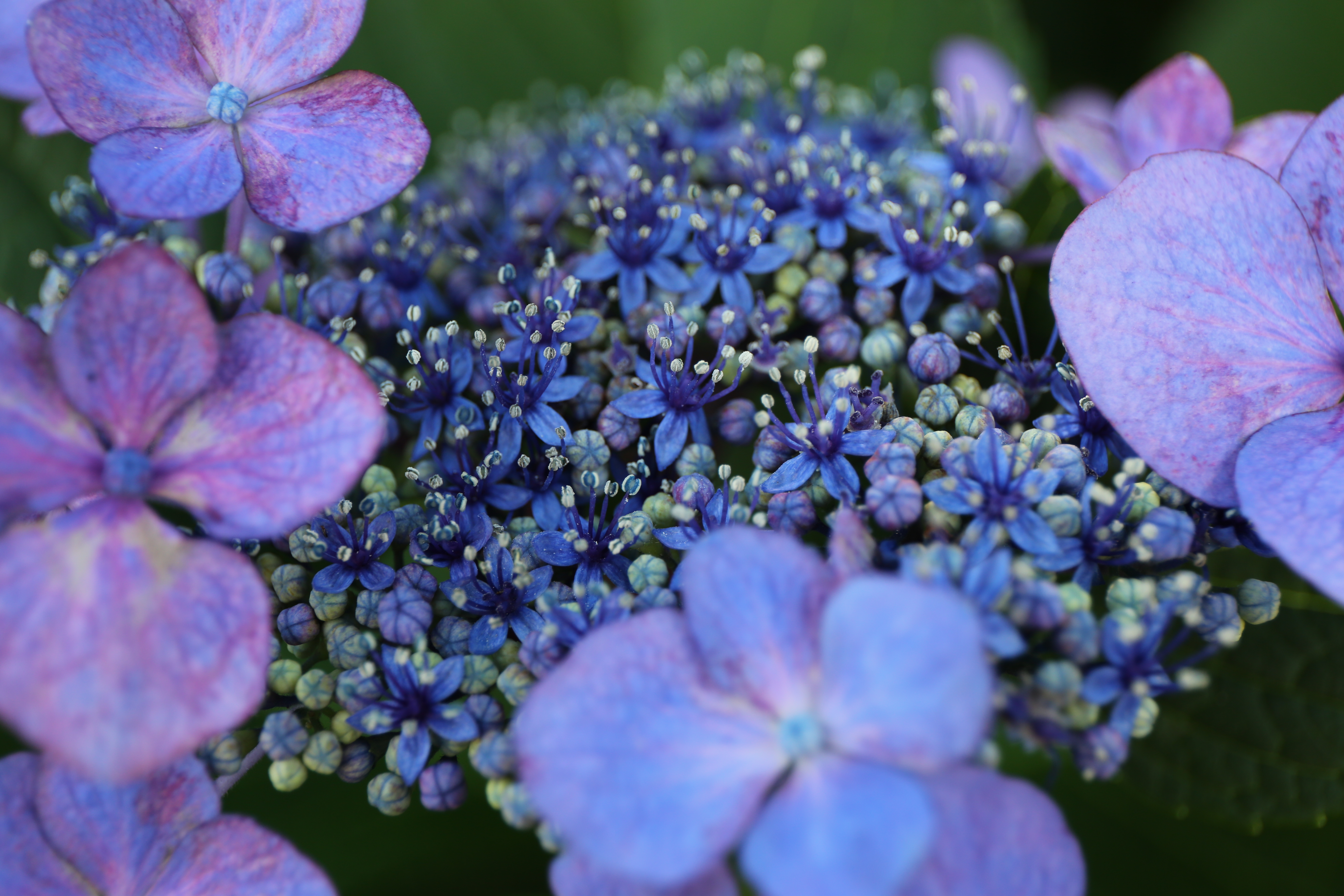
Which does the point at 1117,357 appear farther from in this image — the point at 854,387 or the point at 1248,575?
the point at 1248,575

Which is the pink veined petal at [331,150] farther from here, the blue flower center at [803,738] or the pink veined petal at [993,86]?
the pink veined petal at [993,86]

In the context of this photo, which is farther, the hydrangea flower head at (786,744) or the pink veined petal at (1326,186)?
the pink veined petal at (1326,186)

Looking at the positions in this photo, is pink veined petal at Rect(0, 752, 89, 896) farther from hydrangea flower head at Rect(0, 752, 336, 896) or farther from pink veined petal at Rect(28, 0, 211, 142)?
pink veined petal at Rect(28, 0, 211, 142)

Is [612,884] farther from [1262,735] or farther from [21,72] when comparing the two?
[21,72]

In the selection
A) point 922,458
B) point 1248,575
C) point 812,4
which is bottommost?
point 1248,575

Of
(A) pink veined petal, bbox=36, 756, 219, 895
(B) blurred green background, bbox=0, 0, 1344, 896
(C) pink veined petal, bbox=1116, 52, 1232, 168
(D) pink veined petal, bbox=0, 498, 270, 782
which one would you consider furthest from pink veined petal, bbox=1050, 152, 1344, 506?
(A) pink veined petal, bbox=36, 756, 219, 895

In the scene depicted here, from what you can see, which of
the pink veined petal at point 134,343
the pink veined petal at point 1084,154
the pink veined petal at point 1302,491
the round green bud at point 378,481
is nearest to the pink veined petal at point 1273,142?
the pink veined petal at point 1084,154

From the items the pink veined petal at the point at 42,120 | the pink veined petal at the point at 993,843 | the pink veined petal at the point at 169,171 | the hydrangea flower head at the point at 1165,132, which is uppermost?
the hydrangea flower head at the point at 1165,132

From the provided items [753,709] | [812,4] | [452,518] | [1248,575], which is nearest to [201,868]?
[452,518]
